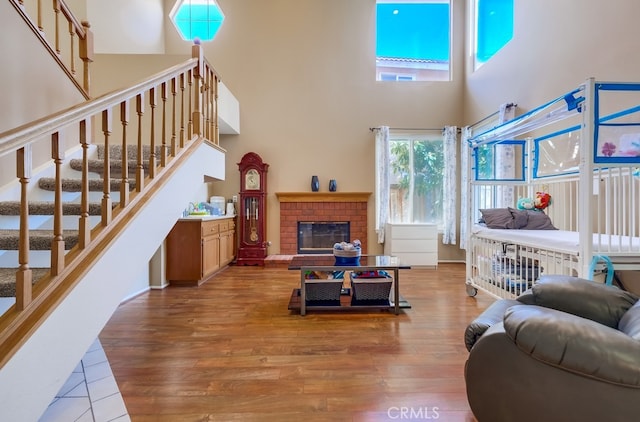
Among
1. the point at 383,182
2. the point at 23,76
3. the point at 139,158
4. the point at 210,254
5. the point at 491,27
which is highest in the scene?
the point at 491,27

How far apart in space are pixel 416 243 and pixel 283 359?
3559 mm

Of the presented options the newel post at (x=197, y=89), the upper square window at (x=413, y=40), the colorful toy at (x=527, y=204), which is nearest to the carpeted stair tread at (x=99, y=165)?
the newel post at (x=197, y=89)

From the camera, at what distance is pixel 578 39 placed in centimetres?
323

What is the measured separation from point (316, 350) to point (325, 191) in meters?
3.64

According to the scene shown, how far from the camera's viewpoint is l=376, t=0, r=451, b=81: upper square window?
563 centimetres

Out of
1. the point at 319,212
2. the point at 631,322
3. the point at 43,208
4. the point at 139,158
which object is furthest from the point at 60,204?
the point at 319,212

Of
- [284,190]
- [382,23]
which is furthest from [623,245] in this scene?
[382,23]

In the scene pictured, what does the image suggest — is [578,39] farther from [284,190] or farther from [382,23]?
[284,190]

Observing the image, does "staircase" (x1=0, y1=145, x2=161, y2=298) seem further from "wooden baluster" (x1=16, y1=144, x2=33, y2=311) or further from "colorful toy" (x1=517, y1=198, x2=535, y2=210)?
"colorful toy" (x1=517, y1=198, x2=535, y2=210)

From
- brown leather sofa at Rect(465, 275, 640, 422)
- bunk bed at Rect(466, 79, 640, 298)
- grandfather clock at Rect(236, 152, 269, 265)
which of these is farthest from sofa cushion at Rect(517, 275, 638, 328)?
grandfather clock at Rect(236, 152, 269, 265)

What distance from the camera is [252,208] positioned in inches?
210

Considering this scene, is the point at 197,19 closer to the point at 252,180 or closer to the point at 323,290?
the point at 252,180

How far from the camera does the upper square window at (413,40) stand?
5629mm

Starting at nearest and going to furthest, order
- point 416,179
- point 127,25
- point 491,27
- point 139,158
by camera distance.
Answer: point 139,158 → point 127,25 → point 491,27 → point 416,179
